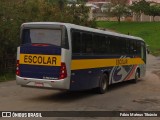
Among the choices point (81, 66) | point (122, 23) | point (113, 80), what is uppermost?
point (81, 66)

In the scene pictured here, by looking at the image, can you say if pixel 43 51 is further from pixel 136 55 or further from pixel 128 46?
pixel 136 55

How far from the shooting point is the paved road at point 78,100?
1639cm

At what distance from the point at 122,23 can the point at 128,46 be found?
225ft

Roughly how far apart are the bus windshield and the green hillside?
45023 millimetres

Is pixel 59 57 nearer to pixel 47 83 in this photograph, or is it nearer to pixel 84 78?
pixel 47 83

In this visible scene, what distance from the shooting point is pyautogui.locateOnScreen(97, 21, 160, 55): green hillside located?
69.9m

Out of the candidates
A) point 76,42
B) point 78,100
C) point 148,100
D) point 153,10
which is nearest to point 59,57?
point 76,42

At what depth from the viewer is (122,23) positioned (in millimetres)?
93625

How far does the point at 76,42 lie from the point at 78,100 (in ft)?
7.38

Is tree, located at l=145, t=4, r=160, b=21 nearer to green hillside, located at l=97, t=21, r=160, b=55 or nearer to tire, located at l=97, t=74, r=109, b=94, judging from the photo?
green hillside, located at l=97, t=21, r=160, b=55

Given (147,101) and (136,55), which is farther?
(136,55)

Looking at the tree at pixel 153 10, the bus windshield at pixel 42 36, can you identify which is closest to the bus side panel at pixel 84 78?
the bus windshield at pixel 42 36

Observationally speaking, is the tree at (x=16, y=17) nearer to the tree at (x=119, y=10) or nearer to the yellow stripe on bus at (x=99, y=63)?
the yellow stripe on bus at (x=99, y=63)

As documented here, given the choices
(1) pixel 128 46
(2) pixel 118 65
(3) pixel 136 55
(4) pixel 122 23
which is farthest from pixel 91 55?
(4) pixel 122 23
